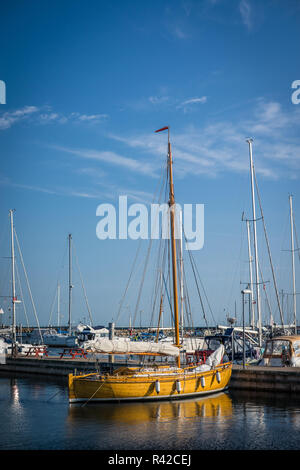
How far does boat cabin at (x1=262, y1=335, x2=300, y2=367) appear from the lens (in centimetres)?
3368

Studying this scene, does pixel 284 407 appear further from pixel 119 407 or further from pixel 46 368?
pixel 46 368

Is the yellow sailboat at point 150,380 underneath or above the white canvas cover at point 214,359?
underneath

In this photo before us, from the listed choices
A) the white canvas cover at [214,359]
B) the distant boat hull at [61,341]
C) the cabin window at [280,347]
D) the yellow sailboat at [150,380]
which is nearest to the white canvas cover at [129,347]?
the yellow sailboat at [150,380]

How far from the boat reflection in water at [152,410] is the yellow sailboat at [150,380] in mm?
499

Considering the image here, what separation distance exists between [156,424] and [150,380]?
17.4 feet

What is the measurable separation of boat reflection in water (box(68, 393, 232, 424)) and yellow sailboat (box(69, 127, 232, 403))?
499mm

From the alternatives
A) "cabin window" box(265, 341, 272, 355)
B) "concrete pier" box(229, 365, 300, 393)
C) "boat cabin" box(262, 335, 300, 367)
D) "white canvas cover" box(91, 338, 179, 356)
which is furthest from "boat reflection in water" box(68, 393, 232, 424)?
"cabin window" box(265, 341, 272, 355)

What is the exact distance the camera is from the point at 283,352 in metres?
34.1

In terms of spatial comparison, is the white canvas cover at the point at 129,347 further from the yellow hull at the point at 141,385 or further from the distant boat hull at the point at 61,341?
the distant boat hull at the point at 61,341

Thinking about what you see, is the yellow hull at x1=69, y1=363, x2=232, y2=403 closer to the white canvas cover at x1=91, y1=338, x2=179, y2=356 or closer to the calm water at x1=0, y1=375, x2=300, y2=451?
the calm water at x1=0, y1=375, x2=300, y2=451

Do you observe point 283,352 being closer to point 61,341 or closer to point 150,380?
point 150,380

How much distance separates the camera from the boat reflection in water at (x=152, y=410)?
2423 centimetres

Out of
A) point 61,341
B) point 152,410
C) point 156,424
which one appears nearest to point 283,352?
point 152,410
